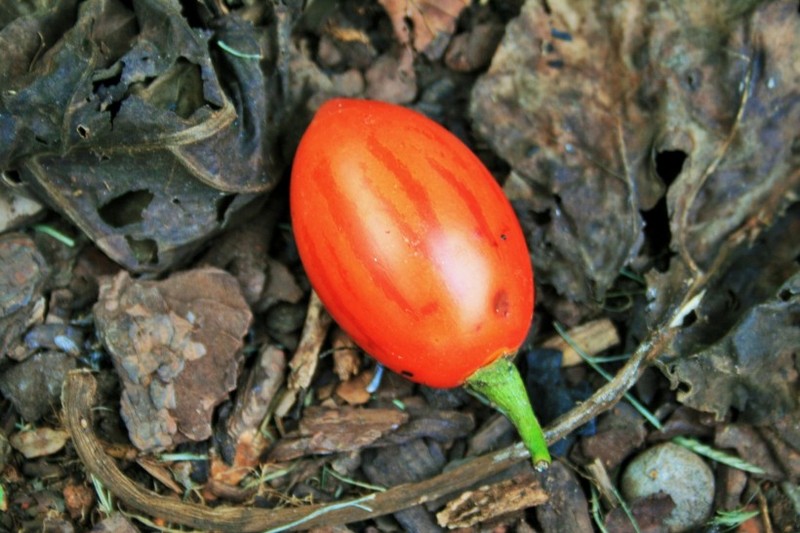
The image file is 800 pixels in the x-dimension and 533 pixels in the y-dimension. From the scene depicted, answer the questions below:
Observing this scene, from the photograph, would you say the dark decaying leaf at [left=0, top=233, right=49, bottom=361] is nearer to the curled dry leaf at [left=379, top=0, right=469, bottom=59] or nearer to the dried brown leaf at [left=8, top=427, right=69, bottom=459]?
the dried brown leaf at [left=8, top=427, right=69, bottom=459]

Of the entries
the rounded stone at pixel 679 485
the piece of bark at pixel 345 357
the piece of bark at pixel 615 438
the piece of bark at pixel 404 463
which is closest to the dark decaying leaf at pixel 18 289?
the piece of bark at pixel 345 357

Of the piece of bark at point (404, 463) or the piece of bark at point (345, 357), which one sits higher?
the piece of bark at point (345, 357)

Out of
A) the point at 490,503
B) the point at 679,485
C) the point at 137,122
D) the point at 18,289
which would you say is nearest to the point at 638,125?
the point at 679,485

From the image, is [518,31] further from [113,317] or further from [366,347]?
[113,317]

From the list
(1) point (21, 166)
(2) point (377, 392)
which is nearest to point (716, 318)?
(2) point (377, 392)

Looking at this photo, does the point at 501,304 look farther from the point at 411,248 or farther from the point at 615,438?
the point at 615,438

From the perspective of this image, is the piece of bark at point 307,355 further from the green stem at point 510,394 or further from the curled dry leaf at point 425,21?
the curled dry leaf at point 425,21

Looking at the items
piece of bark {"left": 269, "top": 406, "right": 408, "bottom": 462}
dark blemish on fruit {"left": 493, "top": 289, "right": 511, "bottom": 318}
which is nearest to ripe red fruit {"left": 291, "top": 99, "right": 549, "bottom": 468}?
dark blemish on fruit {"left": 493, "top": 289, "right": 511, "bottom": 318}
